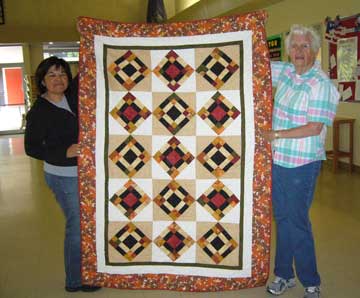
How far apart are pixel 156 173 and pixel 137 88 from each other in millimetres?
440

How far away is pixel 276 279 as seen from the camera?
2232 mm

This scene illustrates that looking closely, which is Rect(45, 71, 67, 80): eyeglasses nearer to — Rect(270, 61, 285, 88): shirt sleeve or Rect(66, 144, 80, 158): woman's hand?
Rect(66, 144, 80, 158): woman's hand

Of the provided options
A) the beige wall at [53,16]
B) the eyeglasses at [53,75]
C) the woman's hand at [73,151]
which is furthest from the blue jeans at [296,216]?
the beige wall at [53,16]

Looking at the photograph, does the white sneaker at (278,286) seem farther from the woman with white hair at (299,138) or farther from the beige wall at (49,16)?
the beige wall at (49,16)

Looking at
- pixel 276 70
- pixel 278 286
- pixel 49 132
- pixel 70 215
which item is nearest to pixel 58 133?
pixel 49 132

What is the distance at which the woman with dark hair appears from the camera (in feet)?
6.76

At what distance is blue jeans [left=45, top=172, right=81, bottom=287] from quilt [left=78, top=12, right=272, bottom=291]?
77 millimetres

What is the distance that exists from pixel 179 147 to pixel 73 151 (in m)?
0.54

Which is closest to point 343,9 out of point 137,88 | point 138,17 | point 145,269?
point 137,88

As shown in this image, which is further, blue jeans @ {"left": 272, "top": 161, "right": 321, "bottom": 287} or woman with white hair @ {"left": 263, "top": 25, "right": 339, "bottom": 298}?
blue jeans @ {"left": 272, "top": 161, "right": 321, "bottom": 287}

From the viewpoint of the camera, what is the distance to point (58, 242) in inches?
120

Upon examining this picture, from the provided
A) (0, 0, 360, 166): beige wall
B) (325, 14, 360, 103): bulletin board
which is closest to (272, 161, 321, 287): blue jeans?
(325, 14, 360, 103): bulletin board

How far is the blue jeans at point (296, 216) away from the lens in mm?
1977

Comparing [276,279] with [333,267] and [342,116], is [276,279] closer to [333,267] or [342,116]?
[333,267]
